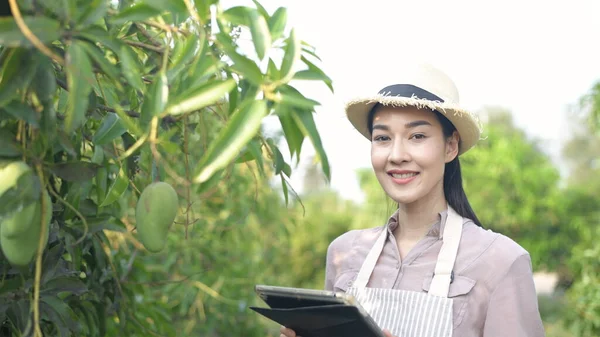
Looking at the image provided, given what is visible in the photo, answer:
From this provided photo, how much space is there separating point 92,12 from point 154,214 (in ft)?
0.82

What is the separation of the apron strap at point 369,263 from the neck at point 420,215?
0.05m

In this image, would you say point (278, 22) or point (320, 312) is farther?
point (320, 312)

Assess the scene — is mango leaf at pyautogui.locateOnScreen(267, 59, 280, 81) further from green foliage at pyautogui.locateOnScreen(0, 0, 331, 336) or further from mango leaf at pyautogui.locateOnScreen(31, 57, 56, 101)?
mango leaf at pyautogui.locateOnScreen(31, 57, 56, 101)

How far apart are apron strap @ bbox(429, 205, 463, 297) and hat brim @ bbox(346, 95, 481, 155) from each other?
0.19 metres

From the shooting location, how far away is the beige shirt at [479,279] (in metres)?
1.47

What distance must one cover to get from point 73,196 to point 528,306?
0.86 m

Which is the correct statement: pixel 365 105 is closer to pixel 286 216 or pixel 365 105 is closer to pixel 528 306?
pixel 528 306

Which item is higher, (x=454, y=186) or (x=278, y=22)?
(x=278, y=22)

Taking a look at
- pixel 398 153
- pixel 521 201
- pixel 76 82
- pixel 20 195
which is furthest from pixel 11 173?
pixel 521 201

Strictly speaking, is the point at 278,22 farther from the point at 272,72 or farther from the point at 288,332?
the point at 288,332

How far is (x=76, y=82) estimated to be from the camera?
712mm

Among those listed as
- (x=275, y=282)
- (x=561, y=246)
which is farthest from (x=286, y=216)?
(x=561, y=246)

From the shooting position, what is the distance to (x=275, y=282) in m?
4.67

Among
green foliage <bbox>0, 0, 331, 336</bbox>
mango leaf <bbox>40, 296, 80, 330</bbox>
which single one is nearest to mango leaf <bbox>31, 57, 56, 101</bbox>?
green foliage <bbox>0, 0, 331, 336</bbox>
